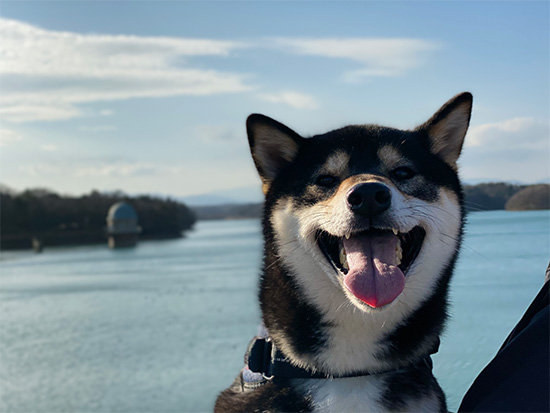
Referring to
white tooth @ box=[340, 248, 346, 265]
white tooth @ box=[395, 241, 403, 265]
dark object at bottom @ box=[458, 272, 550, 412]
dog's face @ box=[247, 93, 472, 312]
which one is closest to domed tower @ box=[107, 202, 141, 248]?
dog's face @ box=[247, 93, 472, 312]

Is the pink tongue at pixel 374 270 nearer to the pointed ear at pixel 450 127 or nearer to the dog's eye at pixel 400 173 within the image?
the dog's eye at pixel 400 173

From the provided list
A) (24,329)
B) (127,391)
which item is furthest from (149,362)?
(24,329)

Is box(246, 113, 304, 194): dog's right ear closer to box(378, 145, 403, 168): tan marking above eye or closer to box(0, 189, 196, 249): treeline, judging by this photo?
box(378, 145, 403, 168): tan marking above eye

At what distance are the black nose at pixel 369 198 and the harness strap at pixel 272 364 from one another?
749 millimetres

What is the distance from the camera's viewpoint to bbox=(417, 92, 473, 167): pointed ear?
303 centimetres

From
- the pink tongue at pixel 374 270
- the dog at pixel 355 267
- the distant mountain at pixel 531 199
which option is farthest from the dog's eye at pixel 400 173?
the distant mountain at pixel 531 199

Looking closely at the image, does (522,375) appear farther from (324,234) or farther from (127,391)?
(127,391)

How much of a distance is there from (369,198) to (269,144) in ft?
2.69

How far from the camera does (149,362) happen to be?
20.8 m

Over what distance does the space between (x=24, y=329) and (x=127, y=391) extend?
44.3ft

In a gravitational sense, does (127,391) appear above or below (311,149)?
below

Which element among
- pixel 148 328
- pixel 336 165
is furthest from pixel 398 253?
pixel 148 328

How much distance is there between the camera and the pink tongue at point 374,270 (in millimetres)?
2451

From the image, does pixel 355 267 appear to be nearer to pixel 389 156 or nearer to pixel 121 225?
pixel 389 156
